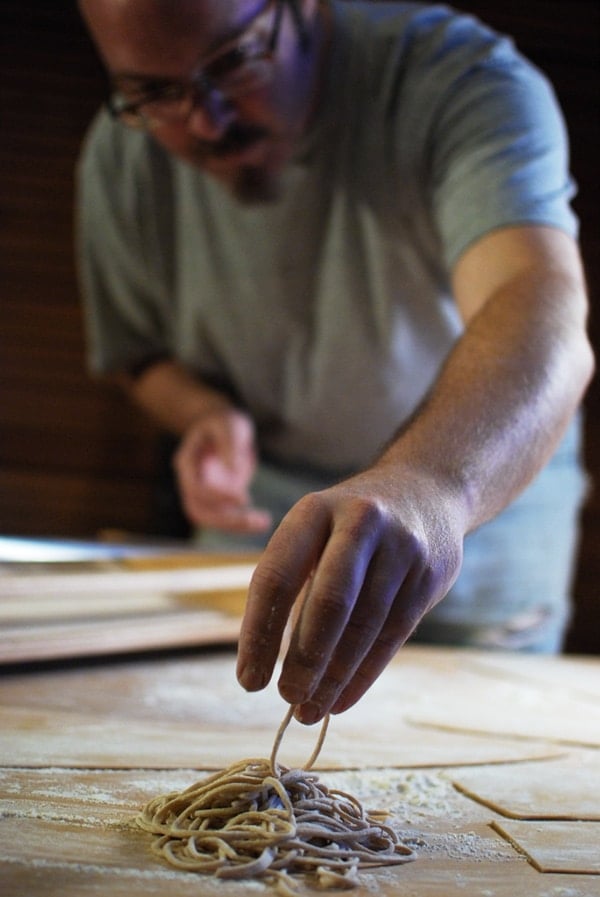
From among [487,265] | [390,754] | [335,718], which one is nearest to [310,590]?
[390,754]

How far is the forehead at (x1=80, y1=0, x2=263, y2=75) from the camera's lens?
1567 mm

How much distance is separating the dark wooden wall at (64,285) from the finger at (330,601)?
3221mm

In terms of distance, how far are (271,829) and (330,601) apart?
0.28 meters

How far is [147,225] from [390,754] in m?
1.51

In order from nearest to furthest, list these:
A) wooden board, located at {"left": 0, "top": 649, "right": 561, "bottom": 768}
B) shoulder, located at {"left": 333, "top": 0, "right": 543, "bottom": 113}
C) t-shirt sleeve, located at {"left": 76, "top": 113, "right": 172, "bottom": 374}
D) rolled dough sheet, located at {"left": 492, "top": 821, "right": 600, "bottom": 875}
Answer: rolled dough sheet, located at {"left": 492, "top": 821, "right": 600, "bottom": 875} → wooden board, located at {"left": 0, "top": 649, "right": 561, "bottom": 768} → shoulder, located at {"left": 333, "top": 0, "right": 543, "bottom": 113} → t-shirt sleeve, located at {"left": 76, "top": 113, "right": 172, "bottom": 374}

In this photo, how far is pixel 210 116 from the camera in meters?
1.77

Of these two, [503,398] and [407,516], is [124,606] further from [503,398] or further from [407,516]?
[407,516]

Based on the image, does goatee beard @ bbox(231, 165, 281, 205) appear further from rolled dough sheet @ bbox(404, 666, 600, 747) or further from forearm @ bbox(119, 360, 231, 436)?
rolled dough sheet @ bbox(404, 666, 600, 747)

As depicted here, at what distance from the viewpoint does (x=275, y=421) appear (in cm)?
240

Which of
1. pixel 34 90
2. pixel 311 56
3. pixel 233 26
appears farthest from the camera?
pixel 34 90

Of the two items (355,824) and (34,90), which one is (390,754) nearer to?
(355,824)

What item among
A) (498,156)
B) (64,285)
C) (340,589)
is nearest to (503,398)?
(340,589)

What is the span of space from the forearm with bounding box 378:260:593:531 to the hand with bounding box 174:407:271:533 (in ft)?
2.92

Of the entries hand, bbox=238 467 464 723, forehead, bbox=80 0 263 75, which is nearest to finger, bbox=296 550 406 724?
hand, bbox=238 467 464 723
